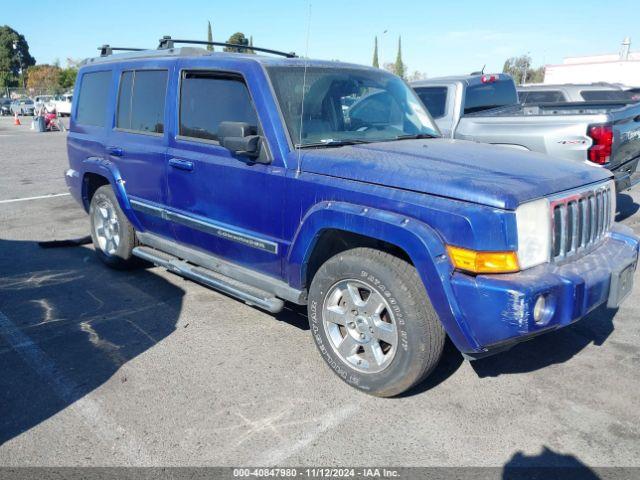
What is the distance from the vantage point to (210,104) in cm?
415

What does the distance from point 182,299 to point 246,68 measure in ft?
6.94

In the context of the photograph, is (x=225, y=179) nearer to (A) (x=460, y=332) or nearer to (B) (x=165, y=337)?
(B) (x=165, y=337)

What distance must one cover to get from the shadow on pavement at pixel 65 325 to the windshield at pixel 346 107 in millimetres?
1900

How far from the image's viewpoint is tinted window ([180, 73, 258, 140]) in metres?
3.90

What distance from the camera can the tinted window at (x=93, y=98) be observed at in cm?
542

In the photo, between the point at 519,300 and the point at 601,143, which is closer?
the point at 519,300

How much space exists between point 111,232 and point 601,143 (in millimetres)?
5288

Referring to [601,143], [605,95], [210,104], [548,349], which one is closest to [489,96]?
[601,143]

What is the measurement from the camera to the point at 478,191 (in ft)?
9.14

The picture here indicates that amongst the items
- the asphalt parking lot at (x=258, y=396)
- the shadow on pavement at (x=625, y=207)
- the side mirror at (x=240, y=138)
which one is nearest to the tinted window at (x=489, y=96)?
the shadow on pavement at (x=625, y=207)

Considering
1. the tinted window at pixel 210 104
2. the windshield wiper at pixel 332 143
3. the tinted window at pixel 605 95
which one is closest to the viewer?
the windshield wiper at pixel 332 143

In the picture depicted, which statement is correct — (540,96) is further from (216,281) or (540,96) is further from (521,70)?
(521,70)

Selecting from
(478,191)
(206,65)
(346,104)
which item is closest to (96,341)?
(206,65)

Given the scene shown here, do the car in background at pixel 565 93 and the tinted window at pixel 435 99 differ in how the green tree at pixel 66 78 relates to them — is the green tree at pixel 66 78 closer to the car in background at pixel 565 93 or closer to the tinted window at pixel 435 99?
the car in background at pixel 565 93
